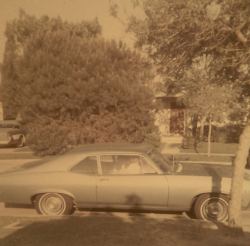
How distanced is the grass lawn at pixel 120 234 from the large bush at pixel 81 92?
8.54m

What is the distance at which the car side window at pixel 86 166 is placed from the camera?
8.55 meters

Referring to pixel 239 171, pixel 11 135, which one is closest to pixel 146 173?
pixel 239 171

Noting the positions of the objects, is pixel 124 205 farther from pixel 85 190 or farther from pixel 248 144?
pixel 248 144

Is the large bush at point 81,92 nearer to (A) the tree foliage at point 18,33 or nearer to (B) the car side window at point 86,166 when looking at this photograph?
(A) the tree foliage at point 18,33

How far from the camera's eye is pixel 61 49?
1636 centimetres

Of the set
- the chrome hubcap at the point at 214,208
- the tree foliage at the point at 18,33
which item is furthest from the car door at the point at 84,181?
the tree foliage at the point at 18,33

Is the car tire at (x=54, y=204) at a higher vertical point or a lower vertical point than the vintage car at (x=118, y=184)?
lower

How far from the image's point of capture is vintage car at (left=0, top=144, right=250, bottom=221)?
8172 millimetres

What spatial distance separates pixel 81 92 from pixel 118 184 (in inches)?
315

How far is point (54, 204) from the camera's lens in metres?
8.59

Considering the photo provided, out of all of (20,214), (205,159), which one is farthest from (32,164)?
(205,159)

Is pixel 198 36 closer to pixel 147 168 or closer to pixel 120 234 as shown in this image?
pixel 147 168

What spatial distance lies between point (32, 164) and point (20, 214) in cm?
99

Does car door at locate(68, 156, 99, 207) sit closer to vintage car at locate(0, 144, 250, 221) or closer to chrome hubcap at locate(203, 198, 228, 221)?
vintage car at locate(0, 144, 250, 221)
